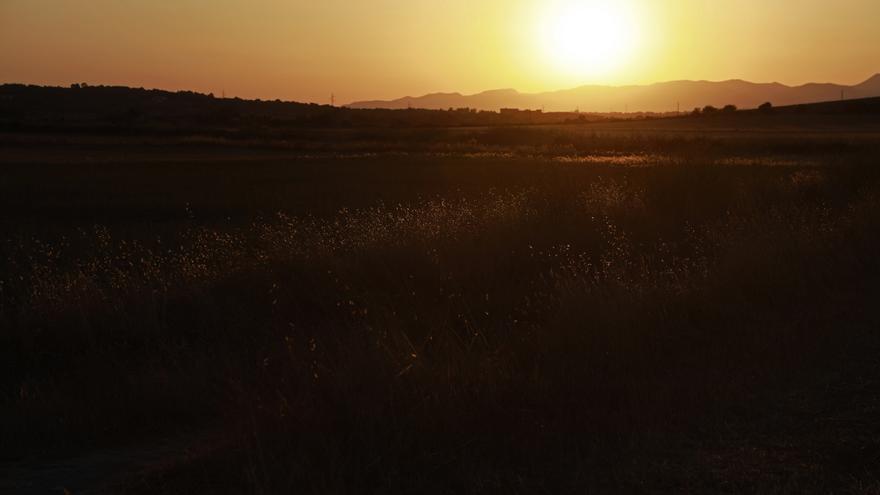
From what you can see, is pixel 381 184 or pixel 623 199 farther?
pixel 381 184

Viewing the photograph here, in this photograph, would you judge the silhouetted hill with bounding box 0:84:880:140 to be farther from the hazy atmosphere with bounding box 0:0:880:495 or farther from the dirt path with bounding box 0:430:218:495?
the dirt path with bounding box 0:430:218:495

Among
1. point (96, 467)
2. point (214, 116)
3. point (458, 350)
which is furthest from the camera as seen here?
point (214, 116)

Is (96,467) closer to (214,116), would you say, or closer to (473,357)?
(473,357)

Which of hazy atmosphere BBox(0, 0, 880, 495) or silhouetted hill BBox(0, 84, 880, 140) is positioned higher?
silhouetted hill BBox(0, 84, 880, 140)

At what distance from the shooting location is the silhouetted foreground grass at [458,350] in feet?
15.7

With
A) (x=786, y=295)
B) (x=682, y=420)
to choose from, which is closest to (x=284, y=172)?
(x=786, y=295)

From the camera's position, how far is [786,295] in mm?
8859

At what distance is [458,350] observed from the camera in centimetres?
672

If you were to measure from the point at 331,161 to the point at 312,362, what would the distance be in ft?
134

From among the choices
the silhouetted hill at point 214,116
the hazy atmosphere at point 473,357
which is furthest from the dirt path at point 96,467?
the silhouetted hill at point 214,116

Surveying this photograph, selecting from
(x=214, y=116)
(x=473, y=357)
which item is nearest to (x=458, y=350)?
(x=473, y=357)

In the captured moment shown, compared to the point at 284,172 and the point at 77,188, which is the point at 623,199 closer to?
the point at 77,188

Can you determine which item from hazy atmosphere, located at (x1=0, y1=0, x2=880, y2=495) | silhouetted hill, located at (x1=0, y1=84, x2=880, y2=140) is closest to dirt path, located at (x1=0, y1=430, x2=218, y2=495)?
hazy atmosphere, located at (x1=0, y1=0, x2=880, y2=495)

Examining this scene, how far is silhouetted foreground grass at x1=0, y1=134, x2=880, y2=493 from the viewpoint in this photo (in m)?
4.77
